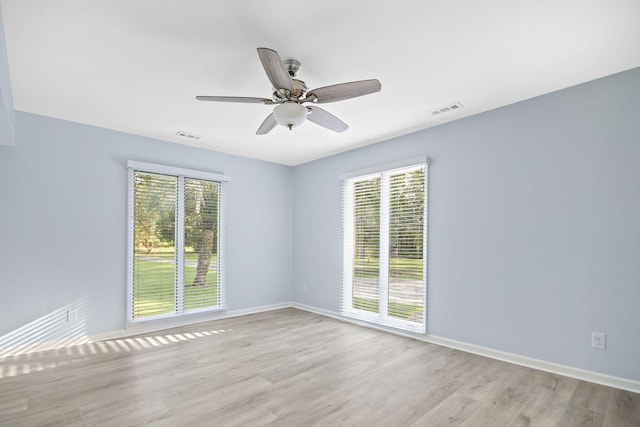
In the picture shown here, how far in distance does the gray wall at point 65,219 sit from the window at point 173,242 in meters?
0.16

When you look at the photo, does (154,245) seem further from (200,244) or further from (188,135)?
(188,135)

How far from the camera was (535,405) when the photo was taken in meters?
2.47

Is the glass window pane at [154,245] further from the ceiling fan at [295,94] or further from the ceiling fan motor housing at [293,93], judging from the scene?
the ceiling fan motor housing at [293,93]

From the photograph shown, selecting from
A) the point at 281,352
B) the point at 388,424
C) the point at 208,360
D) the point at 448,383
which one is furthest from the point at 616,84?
the point at 208,360

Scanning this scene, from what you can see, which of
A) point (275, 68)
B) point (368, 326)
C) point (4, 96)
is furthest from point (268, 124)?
point (368, 326)

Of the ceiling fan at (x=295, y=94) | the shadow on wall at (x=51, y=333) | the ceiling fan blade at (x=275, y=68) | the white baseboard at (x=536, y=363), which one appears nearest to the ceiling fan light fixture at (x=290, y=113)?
the ceiling fan at (x=295, y=94)

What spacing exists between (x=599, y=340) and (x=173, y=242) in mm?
4758

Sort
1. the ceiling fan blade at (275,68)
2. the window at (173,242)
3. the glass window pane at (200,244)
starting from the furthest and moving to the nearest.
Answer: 1. the glass window pane at (200,244)
2. the window at (173,242)
3. the ceiling fan blade at (275,68)

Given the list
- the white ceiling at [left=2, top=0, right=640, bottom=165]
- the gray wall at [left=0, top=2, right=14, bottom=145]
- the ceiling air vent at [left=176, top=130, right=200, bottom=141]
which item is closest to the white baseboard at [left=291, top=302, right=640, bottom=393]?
the white ceiling at [left=2, top=0, right=640, bottom=165]

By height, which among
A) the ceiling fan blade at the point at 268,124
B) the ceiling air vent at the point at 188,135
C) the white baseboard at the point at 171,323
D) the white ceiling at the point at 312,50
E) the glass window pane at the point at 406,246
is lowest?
the white baseboard at the point at 171,323

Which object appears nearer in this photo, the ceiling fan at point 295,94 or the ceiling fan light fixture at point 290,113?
the ceiling fan at point 295,94

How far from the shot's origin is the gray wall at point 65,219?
355 cm

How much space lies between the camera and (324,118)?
3.02m

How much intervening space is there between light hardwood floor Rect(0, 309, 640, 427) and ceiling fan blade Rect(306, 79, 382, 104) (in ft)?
7.53
